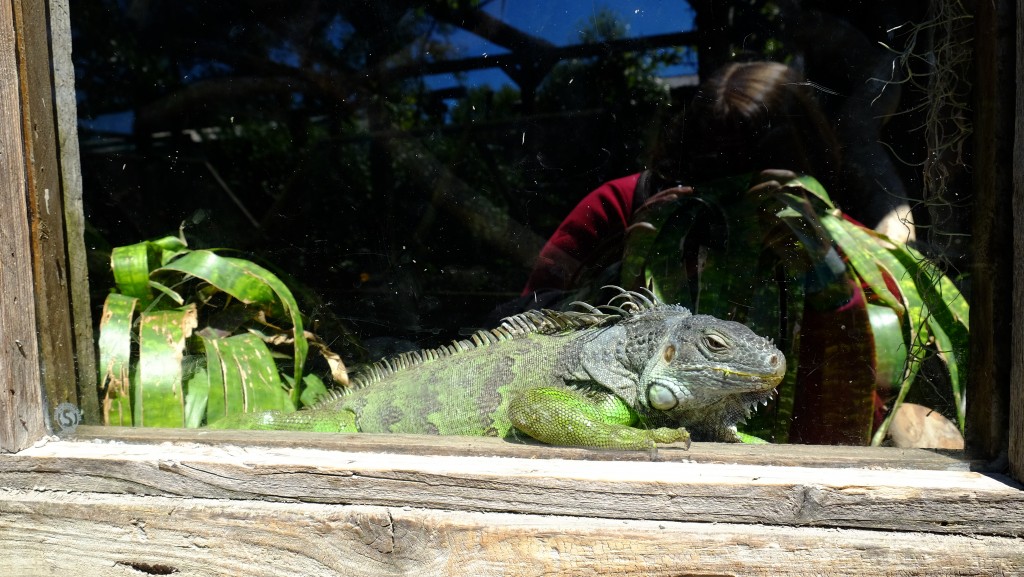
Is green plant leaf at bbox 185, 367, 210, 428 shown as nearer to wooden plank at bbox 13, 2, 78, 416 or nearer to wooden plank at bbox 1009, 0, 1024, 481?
wooden plank at bbox 13, 2, 78, 416

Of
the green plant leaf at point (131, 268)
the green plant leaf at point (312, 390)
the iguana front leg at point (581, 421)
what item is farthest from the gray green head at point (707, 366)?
the green plant leaf at point (131, 268)

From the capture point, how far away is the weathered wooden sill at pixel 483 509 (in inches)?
57.7

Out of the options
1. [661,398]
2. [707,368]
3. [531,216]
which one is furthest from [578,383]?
[531,216]

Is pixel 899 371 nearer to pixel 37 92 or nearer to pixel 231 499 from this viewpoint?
pixel 231 499

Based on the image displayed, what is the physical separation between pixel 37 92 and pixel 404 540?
63.6 inches

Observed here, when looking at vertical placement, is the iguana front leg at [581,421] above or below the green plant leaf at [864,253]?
below

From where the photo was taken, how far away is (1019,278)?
1442mm

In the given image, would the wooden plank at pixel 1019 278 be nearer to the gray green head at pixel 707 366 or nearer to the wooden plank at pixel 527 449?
the wooden plank at pixel 527 449

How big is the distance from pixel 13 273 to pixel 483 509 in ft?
4.54

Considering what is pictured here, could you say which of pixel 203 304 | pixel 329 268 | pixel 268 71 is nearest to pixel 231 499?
pixel 329 268

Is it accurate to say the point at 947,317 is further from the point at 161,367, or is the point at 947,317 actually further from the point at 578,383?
the point at 161,367

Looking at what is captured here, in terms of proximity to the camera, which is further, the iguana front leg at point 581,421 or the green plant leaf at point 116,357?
the green plant leaf at point 116,357

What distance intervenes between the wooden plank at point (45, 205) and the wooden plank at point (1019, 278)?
240cm

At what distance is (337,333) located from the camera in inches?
96.0
